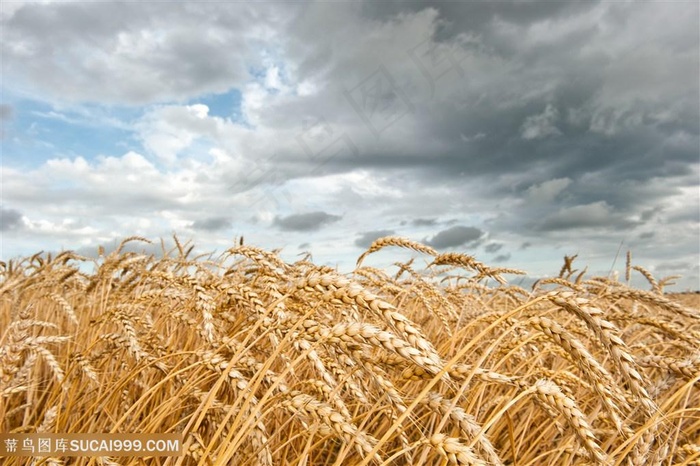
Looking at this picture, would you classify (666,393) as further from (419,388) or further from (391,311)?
(391,311)

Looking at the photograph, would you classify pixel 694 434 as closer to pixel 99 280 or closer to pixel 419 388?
pixel 419 388

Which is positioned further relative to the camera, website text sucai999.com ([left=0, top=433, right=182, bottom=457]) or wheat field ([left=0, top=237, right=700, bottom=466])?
website text sucai999.com ([left=0, top=433, right=182, bottom=457])

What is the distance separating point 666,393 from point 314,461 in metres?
2.79

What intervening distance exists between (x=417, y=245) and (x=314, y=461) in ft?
4.06

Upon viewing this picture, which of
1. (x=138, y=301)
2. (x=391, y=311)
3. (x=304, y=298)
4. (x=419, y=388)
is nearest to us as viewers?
(x=391, y=311)

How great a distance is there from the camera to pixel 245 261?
4.80 m

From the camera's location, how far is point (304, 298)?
2348mm

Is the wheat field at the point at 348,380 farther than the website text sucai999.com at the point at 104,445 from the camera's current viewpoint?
No

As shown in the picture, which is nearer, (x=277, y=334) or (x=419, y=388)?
(x=277, y=334)

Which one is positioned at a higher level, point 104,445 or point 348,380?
point 348,380

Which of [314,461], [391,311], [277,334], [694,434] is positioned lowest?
[694,434]

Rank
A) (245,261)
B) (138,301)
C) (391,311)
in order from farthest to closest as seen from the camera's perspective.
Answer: (245,261)
(138,301)
(391,311)

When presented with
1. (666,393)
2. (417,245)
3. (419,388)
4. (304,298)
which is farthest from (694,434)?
(304,298)

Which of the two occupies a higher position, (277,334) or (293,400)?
(277,334)
